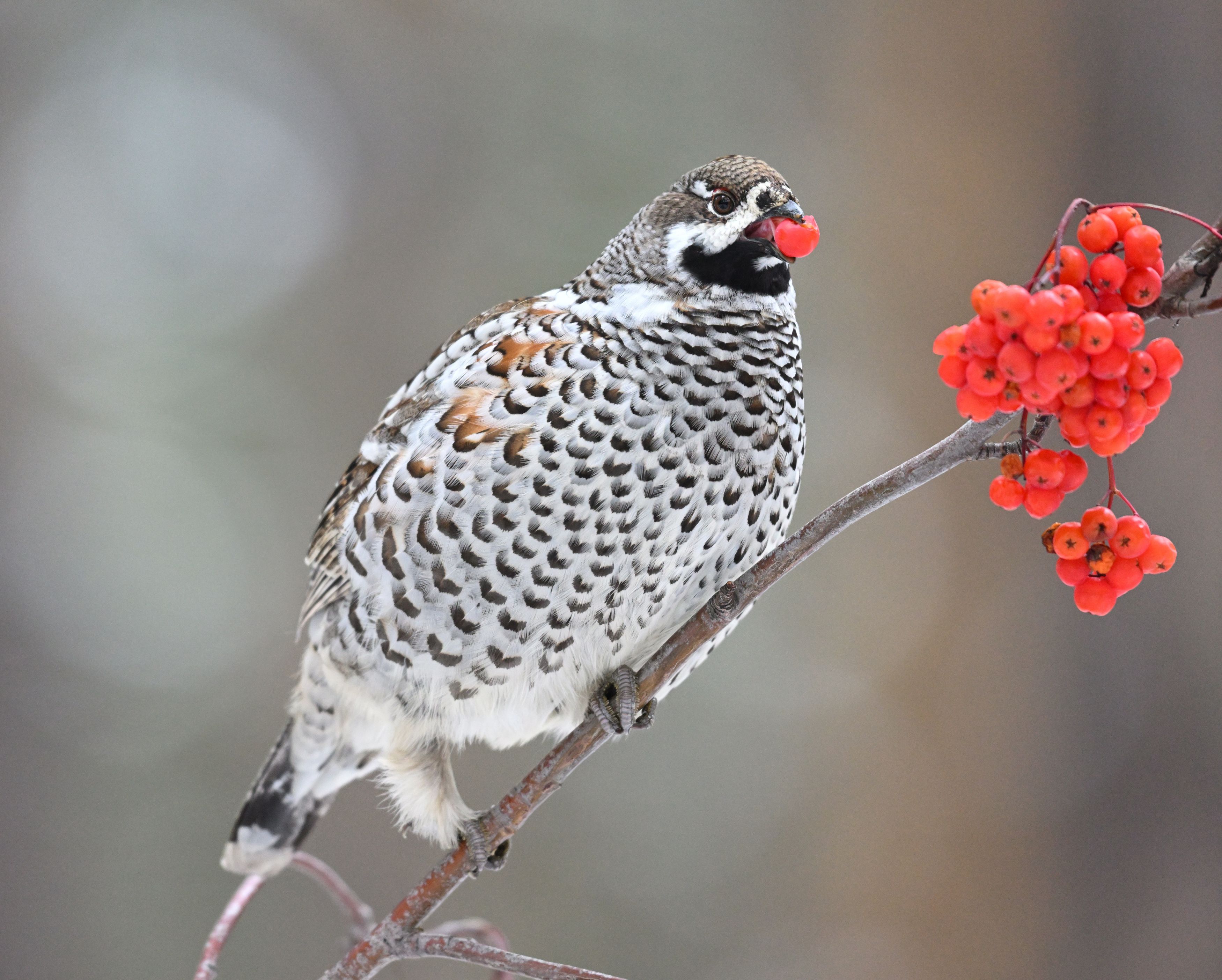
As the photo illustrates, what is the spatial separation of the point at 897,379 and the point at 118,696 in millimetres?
3752

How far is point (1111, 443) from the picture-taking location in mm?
1077

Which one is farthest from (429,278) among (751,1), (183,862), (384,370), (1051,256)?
(1051,256)

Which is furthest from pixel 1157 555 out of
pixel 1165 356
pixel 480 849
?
pixel 480 849

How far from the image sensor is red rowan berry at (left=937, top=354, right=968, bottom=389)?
1105mm

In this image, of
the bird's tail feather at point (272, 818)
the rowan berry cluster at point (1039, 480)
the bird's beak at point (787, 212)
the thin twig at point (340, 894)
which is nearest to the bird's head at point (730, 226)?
the bird's beak at point (787, 212)

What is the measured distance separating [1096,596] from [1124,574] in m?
0.04

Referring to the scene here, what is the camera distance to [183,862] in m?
4.80

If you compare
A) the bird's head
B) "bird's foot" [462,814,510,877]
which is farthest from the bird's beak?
"bird's foot" [462,814,510,877]

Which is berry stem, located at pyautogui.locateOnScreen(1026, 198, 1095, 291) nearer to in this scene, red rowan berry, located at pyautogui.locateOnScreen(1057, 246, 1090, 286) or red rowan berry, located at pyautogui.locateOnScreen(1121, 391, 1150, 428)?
red rowan berry, located at pyautogui.locateOnScreen(1057, 246, 1090, 286)

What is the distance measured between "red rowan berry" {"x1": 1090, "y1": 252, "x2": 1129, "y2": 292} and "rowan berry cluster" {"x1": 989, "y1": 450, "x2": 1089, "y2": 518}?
0.60ft

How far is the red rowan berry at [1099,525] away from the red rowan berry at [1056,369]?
0.87 ft

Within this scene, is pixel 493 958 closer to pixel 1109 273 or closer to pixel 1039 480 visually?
pixel 1039 480

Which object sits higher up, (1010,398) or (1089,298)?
(1089,298)

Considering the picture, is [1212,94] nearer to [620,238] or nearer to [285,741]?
[620,238]
